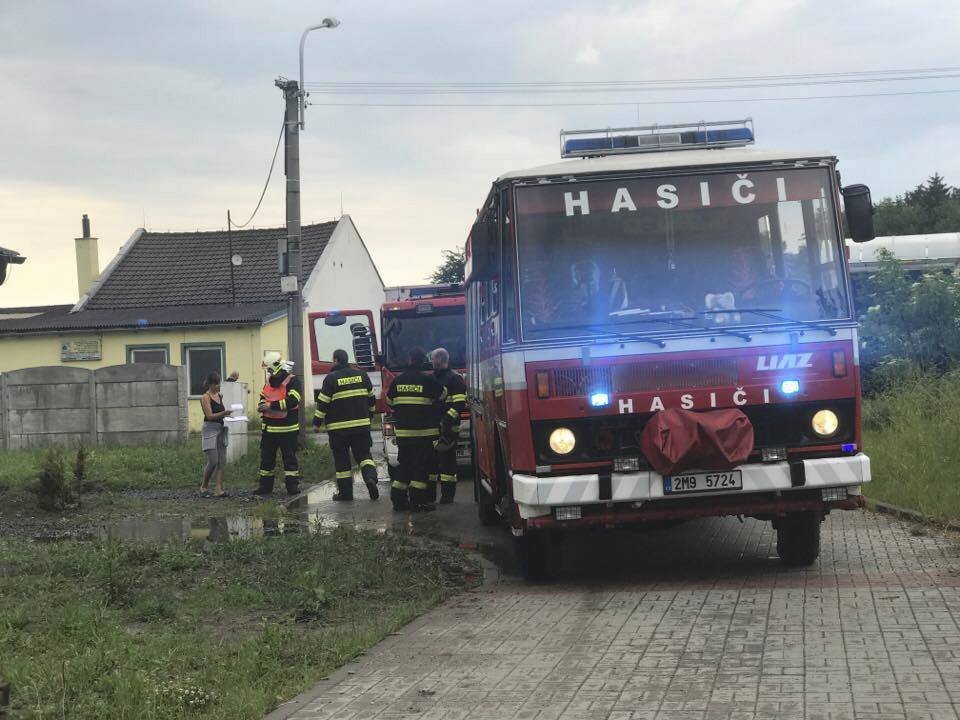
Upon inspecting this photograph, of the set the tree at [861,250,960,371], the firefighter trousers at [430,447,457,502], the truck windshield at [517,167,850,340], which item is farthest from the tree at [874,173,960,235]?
the truck windshield at [517,167,850,340]

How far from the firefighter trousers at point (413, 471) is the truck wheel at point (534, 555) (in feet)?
16.4

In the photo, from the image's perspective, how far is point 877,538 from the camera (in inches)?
438

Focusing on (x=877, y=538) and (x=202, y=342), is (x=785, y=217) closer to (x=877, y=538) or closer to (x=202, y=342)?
(x=877, y=538)

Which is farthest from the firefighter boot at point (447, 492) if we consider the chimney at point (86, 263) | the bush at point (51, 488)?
the chimney at point (86, 263)

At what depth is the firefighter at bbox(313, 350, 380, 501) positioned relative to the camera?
15.6 metres

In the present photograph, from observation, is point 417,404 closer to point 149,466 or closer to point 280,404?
point 280,404

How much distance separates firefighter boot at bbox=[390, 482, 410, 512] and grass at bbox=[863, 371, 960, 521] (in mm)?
5160

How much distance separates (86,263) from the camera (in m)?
43.9

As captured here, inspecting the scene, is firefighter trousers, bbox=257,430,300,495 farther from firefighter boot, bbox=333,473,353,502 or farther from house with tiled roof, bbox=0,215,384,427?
house with tiled roof, bbox=0,215,384,427

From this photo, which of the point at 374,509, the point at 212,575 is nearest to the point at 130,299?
the point at 374,509

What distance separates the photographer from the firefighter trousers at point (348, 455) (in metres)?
15.9

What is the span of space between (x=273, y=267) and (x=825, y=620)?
116 ft

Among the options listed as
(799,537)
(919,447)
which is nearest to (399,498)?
(919,447)

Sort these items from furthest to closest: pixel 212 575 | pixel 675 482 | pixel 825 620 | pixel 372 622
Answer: pixel 212 575 < pixel 675 482 < pixel 372 622 < pixel 825 620
